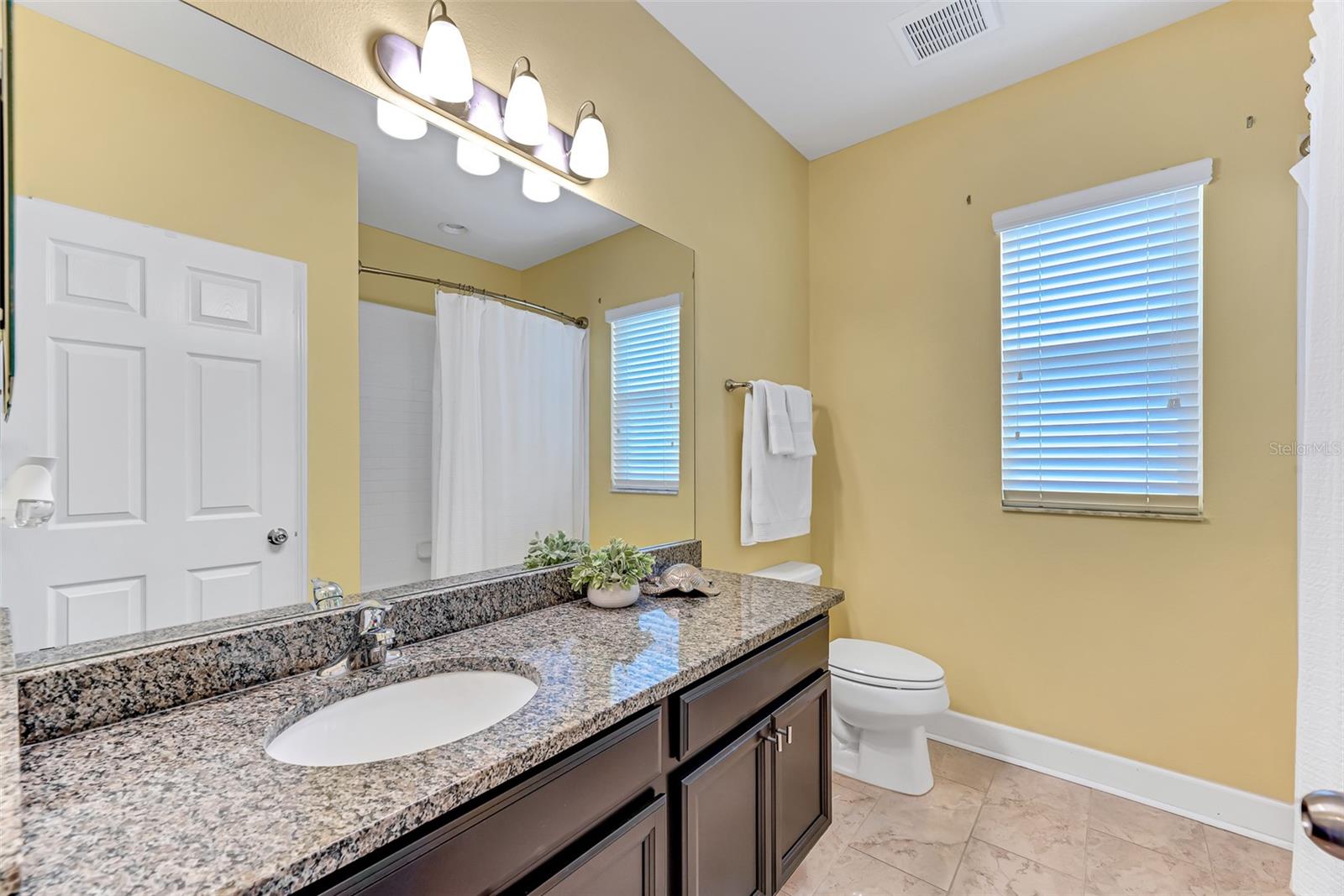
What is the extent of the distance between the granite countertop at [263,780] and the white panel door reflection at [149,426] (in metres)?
0.18

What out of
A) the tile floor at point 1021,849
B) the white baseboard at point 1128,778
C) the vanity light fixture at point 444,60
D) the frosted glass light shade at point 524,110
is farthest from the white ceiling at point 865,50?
the tile floor at point 1021,849

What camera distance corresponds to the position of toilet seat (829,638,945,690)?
1.90m

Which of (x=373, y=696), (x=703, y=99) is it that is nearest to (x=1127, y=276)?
(x=703, y=99)

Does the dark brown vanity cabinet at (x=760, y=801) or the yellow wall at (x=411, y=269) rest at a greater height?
the yellow wall at (x=411, y=269)

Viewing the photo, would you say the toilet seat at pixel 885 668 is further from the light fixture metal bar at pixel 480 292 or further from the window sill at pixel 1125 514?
the light fixture metal bar at pixel 480 292

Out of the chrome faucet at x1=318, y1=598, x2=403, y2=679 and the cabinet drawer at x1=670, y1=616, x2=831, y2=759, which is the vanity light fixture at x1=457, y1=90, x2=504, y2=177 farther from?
the cabinet drawer at x1=670, y1=616, x2=831, y2=759

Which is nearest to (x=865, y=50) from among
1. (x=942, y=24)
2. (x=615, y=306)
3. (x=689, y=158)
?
(x=942, y=24)

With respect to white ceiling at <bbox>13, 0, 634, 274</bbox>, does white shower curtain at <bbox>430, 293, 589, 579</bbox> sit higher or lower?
lower

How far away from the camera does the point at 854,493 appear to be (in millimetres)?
2566

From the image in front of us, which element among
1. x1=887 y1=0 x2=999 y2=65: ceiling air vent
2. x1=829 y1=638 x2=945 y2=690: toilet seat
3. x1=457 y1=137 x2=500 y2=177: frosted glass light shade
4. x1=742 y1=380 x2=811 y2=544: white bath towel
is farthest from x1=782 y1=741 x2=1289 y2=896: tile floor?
x1=887 y1=0 x2=999 y2=65: ceiling air vent

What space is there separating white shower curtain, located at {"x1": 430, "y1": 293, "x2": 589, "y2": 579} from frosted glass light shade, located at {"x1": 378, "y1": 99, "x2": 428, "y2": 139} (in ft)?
1.10

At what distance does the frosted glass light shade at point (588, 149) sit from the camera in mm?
1513

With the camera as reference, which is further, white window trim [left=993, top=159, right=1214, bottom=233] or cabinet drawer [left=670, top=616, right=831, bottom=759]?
white window trim [left=993, top=159, right=1214, bottom=233]

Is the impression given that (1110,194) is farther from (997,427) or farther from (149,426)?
(149,426)
